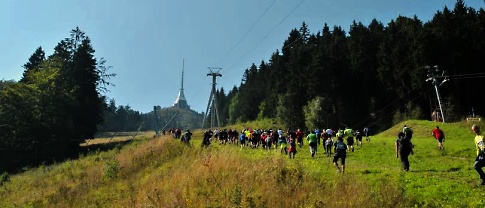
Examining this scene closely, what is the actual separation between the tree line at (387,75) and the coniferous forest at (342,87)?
0.47ft

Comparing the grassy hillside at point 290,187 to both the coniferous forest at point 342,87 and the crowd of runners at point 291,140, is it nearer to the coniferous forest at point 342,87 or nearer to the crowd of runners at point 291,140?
the crowd of runners at point 291,140

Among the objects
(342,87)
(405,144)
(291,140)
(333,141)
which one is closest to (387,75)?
(342,87)

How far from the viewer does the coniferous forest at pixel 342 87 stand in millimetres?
58000

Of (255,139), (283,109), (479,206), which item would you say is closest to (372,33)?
(283,109)

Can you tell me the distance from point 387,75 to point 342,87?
9253 millimetres

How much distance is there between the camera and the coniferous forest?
58.0 metres

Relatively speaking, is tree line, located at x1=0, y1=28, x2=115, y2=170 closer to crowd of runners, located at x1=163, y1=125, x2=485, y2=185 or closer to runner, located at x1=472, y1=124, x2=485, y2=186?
crowd of runners, located at x1=163, y1=125, x2=485, y2=185

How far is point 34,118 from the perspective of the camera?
6500 centimetres

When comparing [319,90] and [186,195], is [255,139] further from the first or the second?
[319,90]

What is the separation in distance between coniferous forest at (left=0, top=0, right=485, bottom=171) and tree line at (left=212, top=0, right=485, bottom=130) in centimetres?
14

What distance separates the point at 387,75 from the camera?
64562 mm

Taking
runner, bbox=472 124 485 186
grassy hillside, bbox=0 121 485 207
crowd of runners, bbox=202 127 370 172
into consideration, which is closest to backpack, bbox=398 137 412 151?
grassy hillside, bbox=0 121 485 207

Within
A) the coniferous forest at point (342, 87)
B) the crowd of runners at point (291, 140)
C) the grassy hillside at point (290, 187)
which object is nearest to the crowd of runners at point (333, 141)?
the crowd of runners at point (291, 140)

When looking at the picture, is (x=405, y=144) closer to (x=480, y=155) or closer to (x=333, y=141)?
(x=480, y=155)
